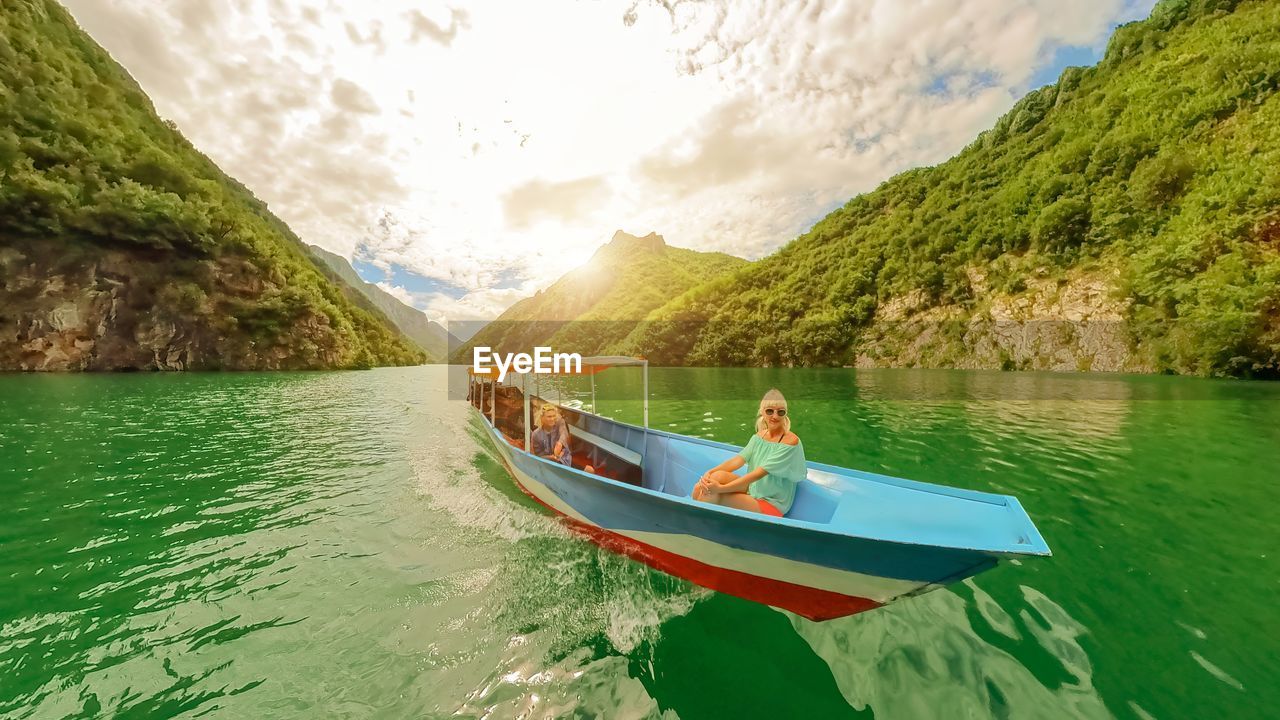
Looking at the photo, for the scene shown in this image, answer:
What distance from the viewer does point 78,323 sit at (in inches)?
2021

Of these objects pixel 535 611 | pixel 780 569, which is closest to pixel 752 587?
pixel 780 569

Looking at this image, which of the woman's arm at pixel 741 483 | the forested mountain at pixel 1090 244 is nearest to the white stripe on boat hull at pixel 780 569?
the woman's arm at pixel 741 483

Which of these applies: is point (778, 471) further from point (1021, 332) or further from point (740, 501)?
point (1021, 332)

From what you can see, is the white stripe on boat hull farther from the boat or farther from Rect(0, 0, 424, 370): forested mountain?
Rect(0, 0, 424, 370): forested mountain

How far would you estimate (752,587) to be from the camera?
17.0 feet

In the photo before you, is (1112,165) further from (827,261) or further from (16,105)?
(16,105)

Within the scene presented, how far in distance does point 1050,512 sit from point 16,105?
99741 millimetres

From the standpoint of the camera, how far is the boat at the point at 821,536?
3.87m

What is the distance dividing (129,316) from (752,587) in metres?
85.2

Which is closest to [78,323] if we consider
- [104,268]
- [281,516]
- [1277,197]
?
[104,268]

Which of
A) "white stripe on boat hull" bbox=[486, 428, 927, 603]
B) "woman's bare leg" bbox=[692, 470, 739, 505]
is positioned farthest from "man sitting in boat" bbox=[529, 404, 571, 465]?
"woman's bare leg" bbox=[692, 470, 739, 505]

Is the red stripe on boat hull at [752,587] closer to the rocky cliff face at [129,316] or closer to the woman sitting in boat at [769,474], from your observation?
the woman sitting in boat at [769,474]

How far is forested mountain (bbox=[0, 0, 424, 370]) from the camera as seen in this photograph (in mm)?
48625

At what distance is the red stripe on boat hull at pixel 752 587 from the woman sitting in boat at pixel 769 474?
2.72 ft
